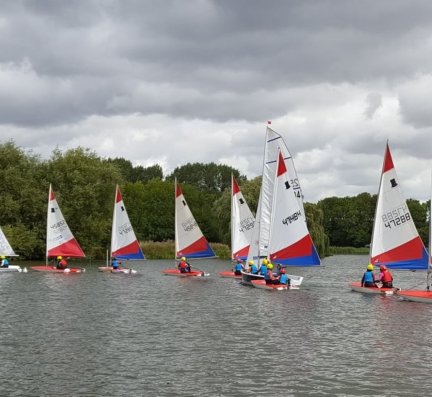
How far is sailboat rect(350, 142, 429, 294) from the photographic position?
1319 inches

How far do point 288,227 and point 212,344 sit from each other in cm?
1654

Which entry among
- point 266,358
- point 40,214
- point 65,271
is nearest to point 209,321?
point 266,358

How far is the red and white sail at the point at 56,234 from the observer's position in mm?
53312

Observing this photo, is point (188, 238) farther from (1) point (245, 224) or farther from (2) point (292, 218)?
(2) point (292, 218)

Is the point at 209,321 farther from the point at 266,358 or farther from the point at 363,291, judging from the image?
the point at 363,291

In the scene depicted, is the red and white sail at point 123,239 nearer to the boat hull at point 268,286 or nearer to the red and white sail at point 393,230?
the boat hull at point 268,286

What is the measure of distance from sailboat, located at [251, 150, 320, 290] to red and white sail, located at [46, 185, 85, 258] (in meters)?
21.4

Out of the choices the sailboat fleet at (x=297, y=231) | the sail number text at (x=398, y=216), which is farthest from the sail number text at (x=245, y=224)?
the sail number text at (x=398, y=216)

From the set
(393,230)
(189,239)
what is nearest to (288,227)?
(393,230)

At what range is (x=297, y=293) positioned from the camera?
1470 inches

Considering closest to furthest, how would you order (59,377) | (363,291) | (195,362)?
1. (59,377)
2. (195,362)
3. (363,291)

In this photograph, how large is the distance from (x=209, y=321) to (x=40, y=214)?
49467 millimetres

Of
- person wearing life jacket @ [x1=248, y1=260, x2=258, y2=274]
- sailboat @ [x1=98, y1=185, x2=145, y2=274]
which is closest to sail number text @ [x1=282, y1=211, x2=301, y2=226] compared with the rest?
person wearing life jacket @ [x1=248, y1=260, x2=258, y2=274]

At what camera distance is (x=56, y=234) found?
53562 millimetres
